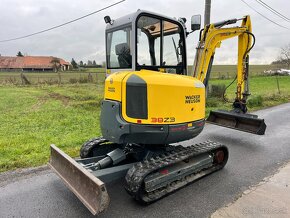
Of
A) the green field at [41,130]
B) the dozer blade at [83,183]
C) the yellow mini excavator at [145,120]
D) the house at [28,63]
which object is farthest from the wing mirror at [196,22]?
A: the house at [28,63]

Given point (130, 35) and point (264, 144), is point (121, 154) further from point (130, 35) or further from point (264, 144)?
point (264, 144)

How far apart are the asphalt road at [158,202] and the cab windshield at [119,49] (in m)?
1.96

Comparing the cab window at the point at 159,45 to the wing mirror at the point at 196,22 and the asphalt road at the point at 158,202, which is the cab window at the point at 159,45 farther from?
the asphalt road at the point at 158,202

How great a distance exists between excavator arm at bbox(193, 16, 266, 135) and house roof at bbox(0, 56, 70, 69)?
54731 mm

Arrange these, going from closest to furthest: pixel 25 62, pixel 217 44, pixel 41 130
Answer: pixel 217 44 < pixel 41 130 < pixel 25 62

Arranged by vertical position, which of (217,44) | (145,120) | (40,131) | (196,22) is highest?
(196,22)

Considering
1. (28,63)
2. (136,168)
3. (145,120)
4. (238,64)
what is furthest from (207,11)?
(28,63)

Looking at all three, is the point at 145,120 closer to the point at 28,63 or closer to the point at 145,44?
the point at 145,44

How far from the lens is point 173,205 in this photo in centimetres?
353

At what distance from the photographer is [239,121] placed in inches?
276

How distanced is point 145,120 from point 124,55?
1081 mm

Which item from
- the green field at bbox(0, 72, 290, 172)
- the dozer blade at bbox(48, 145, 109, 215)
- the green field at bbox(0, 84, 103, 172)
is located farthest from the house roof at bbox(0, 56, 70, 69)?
the dozer blade at bbox(48, 145, 109, 215)

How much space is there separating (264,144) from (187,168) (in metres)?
3.16

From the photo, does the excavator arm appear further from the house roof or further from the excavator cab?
the house roof
